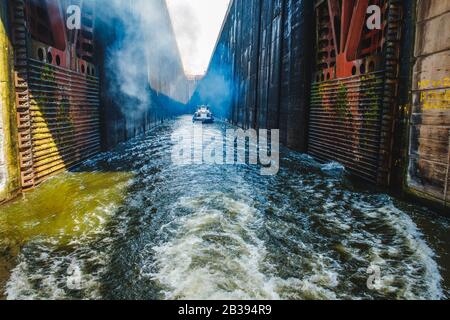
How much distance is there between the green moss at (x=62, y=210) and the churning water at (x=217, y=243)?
→ 2 centimetres

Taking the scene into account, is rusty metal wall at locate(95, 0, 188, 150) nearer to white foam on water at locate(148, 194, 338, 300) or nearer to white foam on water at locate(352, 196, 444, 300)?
white foam on water at locate(148, 194, 338, 300)

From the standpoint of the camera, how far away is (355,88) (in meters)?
8.53

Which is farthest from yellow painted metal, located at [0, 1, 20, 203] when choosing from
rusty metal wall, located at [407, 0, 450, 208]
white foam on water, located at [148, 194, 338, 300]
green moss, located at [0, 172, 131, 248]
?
rusty metal wall, located at [407, 0, 450, 208]

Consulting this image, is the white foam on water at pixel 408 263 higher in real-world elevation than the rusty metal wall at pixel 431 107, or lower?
lower

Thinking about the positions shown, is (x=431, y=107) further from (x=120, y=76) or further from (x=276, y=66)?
(x=120, y=76)

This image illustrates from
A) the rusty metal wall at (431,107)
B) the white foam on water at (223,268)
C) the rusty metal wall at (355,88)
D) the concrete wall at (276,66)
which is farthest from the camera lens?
the concrete wall at (276,66)

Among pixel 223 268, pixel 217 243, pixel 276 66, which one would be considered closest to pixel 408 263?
pixel 223 268

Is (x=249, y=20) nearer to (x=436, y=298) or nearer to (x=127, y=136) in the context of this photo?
(x=127, y=136)

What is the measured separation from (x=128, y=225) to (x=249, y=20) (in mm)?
21929

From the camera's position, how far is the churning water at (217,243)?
3.35 meters

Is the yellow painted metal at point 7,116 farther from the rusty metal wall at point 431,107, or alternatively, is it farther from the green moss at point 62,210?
the rusty metal wall at point 431,107

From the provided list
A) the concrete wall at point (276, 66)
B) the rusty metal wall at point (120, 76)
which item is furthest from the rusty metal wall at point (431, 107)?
the rusty metal wall at point (120, 76)

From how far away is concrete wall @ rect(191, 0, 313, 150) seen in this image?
1216 centimetres
